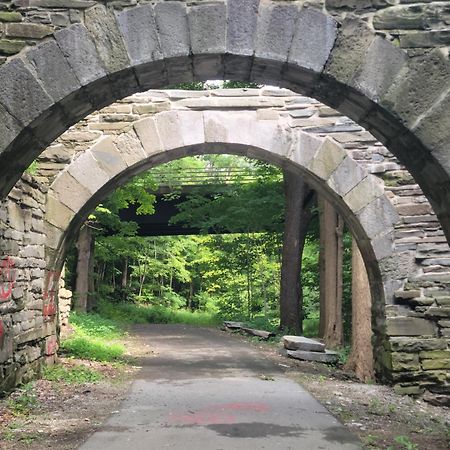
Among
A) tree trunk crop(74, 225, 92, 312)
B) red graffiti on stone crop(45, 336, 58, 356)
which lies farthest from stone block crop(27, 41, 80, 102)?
tree trunk crop(74, 225, 92, 312)

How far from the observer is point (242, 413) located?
19.1ft

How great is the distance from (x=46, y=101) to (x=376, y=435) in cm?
379

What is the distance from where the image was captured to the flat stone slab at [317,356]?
33.6 ft

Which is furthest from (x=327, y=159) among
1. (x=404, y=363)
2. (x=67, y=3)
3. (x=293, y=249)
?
(x=293, y=249)

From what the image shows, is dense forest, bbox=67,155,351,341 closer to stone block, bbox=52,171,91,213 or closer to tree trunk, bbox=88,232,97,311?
tree trunk, bbox=88,232,97,311

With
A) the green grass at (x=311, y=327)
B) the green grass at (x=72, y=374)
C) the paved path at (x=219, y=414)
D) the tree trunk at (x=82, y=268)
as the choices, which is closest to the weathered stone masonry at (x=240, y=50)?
the paved path at (x=219, y=414)

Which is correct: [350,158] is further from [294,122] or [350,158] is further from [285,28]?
[285,28]

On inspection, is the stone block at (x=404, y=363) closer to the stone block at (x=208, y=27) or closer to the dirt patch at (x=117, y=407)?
the dirt patch at (x=117, y=407)

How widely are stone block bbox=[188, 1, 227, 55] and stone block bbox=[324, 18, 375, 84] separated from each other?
0.71 m

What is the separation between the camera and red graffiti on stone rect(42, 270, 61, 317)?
27.6ft

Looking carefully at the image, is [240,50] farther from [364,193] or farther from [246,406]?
[364,193]

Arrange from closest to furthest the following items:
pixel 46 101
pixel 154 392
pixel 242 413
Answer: pixel 46 101 < pixel 242 413 < pixel 154 392

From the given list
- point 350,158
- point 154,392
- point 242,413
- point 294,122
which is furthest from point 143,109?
point 242,413

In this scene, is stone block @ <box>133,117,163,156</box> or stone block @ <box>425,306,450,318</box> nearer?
stone block @ <box>425,306,450,318</box>
